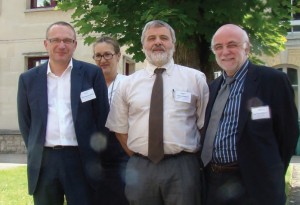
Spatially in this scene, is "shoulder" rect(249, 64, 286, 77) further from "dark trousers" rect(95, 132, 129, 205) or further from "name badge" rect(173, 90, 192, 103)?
"dark trousers" rect(95, 132, 129, 205)

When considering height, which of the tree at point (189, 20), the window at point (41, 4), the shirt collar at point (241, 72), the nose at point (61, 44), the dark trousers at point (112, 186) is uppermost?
the window at point (41, 4)

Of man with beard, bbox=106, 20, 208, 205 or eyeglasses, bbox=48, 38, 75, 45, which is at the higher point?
eyeglasses, bbox=48, 38, 75, 45

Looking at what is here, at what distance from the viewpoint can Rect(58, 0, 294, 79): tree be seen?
621 centimetres

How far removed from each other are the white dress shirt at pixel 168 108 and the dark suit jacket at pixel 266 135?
507 millimetres

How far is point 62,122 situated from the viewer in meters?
3.78

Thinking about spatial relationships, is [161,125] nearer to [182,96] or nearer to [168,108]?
[168,108]

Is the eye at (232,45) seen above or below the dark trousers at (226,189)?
above

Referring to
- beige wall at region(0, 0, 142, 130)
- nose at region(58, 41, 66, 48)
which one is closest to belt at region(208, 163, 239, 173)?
nose at region(58, 41, 66, 48)

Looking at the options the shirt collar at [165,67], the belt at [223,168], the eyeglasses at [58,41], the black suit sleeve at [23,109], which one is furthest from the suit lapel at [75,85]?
the belt at [223,168]

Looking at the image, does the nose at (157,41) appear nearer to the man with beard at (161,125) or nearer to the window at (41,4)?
the man with beard at (161,125)

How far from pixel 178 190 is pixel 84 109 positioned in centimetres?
103

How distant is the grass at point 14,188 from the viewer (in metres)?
7.48

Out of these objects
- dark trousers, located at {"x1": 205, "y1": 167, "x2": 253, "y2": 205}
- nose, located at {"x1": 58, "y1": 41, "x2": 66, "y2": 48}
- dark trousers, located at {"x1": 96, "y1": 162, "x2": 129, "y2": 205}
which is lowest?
dark trousers, located at {"x1": 96, "y1": 162, "x2": 129, "y2": 205}

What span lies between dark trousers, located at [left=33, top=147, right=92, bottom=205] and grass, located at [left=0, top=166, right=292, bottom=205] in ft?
12.2
